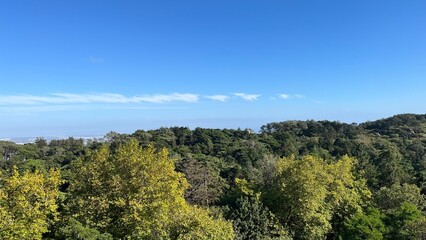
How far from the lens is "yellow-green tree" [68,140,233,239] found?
54.5 ft

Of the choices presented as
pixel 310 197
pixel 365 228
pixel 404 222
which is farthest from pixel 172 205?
pixel 404 222

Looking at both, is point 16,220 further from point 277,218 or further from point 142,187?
point 277,218

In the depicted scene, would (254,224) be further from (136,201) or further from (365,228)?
(136,201)

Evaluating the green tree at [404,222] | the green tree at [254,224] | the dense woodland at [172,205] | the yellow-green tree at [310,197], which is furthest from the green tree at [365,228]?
the green tree at [254,224]

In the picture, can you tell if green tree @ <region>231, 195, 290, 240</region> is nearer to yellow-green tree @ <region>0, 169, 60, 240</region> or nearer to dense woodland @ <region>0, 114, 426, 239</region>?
dense woodland @ <region>0, 114, 426, 239</region>

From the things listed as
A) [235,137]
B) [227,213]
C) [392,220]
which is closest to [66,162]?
[235,137]

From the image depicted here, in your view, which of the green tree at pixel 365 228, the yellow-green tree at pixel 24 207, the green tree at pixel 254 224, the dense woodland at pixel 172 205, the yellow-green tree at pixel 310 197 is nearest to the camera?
the yellow-green tree at pixel 24 207

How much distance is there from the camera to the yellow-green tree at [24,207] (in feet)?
46.1

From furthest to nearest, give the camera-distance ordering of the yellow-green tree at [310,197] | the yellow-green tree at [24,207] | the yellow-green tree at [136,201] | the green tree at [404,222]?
1. the yellow-green tree at [310,197]
2. the green tree at [404,222]
3. the yellow-green tree at [136,201]
4. the yellow-green tree at [24,207]

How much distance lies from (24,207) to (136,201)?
4.81 m

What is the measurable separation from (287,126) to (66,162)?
77.6 meters

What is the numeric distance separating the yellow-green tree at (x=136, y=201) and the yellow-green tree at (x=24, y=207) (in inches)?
76.6

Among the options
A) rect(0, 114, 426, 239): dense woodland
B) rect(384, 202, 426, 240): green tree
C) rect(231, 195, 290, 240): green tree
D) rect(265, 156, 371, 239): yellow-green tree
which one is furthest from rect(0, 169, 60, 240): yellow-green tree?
rect(384, 202, 426, 240): green tree

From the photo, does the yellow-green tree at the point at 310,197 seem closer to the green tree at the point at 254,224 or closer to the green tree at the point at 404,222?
the green tree at the point at 254,224
